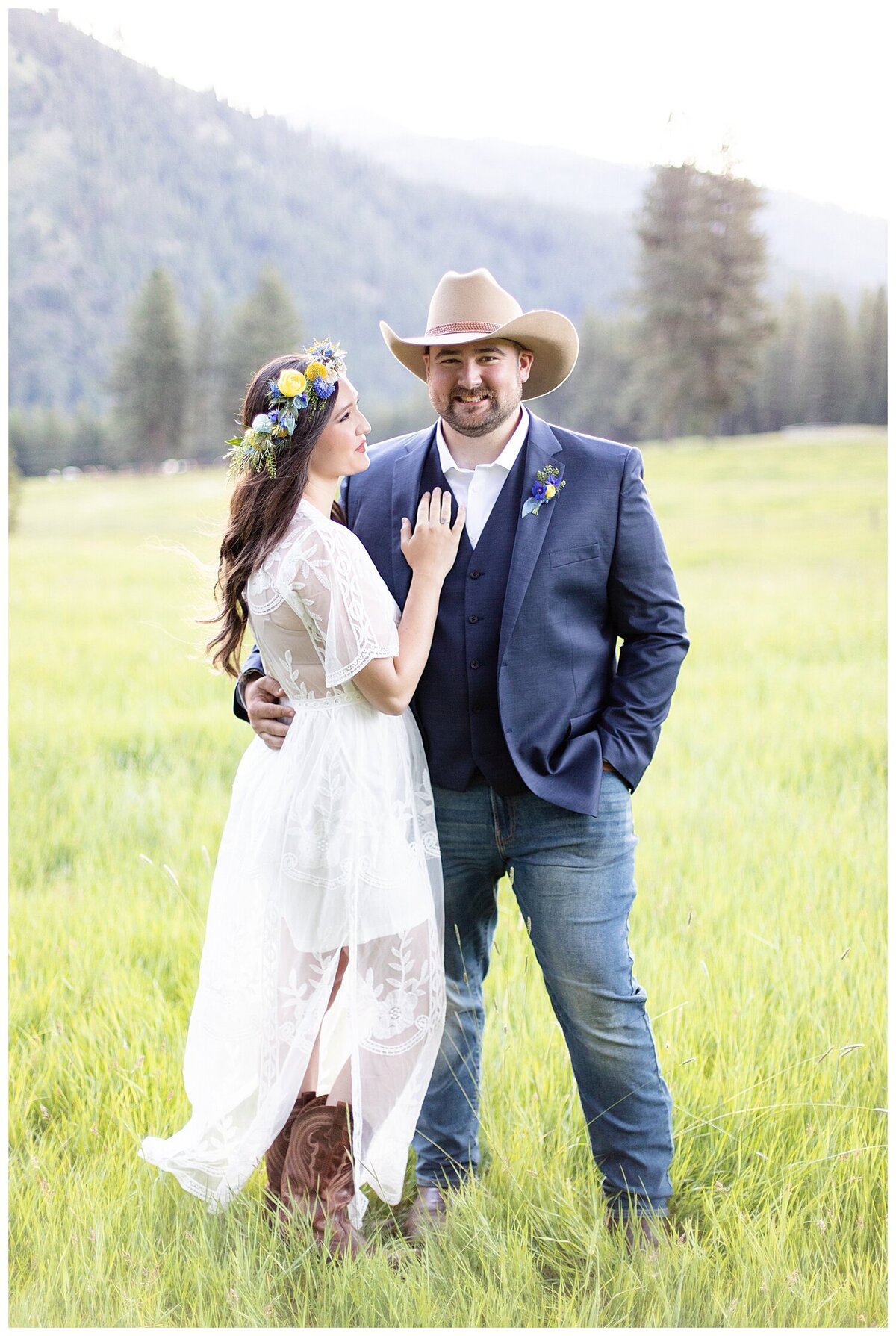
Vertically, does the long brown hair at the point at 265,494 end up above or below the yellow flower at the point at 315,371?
below

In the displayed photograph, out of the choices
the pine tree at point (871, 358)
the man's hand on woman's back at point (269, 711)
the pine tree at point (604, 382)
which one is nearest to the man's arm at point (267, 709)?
the man's hand on woman's back at point (269, 711)

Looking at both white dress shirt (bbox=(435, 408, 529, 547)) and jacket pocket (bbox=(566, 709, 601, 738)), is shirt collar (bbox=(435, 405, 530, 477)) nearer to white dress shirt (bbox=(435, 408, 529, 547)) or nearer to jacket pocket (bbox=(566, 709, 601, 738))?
white dress shirt (bbox=(435, 408, 529, 547))

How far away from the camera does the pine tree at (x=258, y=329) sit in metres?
30.5

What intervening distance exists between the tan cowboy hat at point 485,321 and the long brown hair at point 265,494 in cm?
36

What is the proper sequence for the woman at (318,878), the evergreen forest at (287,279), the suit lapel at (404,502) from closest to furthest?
1. the woman at (318,878)
2. the suit lapel at (404,502)
3. the evergreen forest at (287,279)

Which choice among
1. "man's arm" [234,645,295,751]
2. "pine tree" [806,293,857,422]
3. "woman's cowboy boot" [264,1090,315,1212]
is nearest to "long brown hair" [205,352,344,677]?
"man's arm" [234,645,295,751]

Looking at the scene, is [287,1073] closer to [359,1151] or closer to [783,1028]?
[359,1151]

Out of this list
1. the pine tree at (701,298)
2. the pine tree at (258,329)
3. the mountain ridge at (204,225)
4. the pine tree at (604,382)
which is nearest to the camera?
the pine tree at (258,329)

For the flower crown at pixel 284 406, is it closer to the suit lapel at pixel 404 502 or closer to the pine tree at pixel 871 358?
the suit lapel at pixel 404 502

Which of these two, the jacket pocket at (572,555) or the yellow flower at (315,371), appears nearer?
the yellow flower at (315,371)

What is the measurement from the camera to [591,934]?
2.73m

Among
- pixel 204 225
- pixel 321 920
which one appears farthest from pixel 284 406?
pixel 204 225

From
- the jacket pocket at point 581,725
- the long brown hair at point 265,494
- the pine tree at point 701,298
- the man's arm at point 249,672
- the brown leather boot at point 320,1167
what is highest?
the pine tree at point 701,298

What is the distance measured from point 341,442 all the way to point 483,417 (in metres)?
0.39
